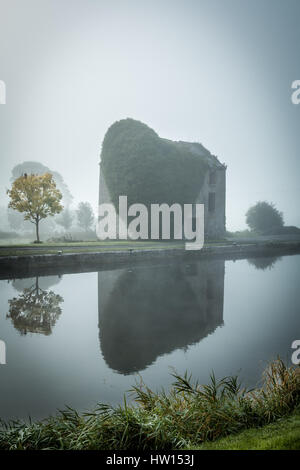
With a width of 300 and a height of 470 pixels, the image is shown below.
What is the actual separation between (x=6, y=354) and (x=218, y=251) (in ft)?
75.3

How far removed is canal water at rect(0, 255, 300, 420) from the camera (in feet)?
18.6

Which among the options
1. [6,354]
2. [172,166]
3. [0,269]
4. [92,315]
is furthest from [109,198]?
[6,354]

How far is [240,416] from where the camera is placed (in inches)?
168

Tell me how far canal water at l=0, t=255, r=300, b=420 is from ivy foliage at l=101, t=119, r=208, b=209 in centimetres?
1944

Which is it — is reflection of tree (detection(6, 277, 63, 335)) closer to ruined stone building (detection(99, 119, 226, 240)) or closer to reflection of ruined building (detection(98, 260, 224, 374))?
reflection of ruined building (detection(98, 260, 224, 374))

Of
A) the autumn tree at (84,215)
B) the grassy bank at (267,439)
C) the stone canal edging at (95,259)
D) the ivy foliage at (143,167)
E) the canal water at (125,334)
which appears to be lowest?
the canal water at (125,334)

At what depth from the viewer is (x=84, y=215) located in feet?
149

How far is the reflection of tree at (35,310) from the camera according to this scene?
888cm

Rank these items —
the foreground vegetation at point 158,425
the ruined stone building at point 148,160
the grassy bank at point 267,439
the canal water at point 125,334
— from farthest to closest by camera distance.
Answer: the ruined stone building at point 148,160, the canal water at point 125,334, the foreground vegetation at point 158,425, the grassy bank at point 267,439

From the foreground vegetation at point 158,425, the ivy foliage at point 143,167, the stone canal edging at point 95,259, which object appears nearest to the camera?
the foreground vegetation at point 158,425

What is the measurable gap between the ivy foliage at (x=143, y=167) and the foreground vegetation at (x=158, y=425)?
29416 mm

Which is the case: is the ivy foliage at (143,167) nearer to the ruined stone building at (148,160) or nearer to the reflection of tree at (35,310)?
the ruined stone building at (148,160)

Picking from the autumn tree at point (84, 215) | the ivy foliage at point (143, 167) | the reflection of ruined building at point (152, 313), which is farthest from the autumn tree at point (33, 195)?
the autumn tree at point (84, 215)

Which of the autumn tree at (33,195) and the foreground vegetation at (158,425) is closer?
the foreground vegetation at (158,425)
